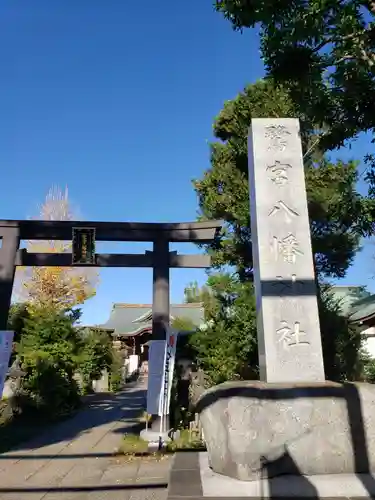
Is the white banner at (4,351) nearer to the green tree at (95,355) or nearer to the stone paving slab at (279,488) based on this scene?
the stone paving slab at (279,488)

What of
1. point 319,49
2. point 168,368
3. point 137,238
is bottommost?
point 168,368

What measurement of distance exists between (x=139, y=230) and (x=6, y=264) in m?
3.17

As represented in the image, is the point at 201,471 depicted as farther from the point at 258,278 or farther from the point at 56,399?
the point at 56,399

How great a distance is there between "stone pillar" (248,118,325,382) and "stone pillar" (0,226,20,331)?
600 centimetres

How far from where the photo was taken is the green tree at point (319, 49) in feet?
16.6

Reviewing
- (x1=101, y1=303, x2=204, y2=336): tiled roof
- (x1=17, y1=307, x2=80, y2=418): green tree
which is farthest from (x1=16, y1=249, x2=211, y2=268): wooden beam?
(x1=101, y1=303, x2=204, y2=336): tiled roof

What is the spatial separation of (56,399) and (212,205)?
8.31m

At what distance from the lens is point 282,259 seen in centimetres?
480

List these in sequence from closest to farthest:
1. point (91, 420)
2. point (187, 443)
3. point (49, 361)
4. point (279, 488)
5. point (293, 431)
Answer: point (279, 488) < point (293, 431) < point (187, 443) < point (91, 420) < point (49, 361)

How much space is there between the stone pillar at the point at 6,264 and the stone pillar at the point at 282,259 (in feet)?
19.7

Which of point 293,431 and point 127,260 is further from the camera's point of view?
point 127,260

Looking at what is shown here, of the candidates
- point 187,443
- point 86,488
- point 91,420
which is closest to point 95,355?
point 91,420

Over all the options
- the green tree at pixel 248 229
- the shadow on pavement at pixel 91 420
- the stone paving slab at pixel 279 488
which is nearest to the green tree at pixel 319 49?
the green tree at pixel 248 229

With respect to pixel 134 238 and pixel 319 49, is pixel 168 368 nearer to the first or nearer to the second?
pixel 134 238
